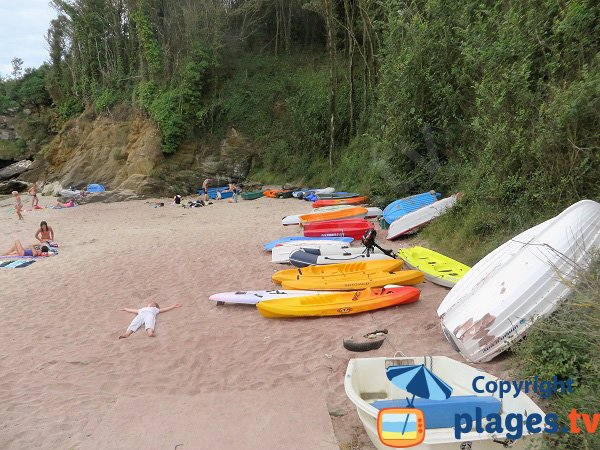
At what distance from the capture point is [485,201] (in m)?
7.50

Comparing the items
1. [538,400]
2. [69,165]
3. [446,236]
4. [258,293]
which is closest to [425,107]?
[446,236]

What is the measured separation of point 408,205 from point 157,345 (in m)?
7.07

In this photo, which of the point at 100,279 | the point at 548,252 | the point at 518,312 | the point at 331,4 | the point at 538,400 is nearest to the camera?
the point at 538,400

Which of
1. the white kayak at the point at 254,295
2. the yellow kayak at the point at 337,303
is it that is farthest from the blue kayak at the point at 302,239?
the yellow kayak at the point at 337,303

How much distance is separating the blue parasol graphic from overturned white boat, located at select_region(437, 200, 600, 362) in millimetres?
794

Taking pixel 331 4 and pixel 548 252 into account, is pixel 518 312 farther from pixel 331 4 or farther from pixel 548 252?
pixel 331 4

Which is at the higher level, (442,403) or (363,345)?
(442,403)

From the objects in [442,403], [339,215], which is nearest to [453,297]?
[442,403]

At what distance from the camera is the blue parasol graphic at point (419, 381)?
3369 millimetres

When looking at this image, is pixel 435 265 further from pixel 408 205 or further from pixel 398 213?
pixel 408 205

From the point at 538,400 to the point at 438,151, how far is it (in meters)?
9.50

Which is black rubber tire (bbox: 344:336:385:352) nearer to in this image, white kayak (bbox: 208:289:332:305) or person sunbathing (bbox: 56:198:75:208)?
white kayak (bbox: 208:289:332:305)

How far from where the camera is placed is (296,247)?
28.2 feet

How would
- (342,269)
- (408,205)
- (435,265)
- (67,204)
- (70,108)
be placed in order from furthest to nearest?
(70,108)
(67,204)
(408,205)
(342,269)
(435,265)
